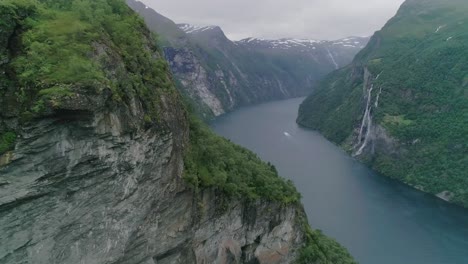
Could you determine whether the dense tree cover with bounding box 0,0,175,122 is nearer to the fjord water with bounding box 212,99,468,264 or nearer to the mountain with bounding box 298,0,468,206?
the fjord water with bounding box 212,99,468,264

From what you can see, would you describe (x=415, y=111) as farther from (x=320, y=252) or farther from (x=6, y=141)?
(x=6, y=141)

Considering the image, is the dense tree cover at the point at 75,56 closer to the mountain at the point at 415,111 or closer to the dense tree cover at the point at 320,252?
the dense tree cover at the point at 320,252

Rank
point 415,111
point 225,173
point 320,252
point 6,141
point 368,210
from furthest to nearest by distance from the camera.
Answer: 1. point 415,111
2. point 368,210
3. point 320,252
4. point 225,173
5. point 6,141

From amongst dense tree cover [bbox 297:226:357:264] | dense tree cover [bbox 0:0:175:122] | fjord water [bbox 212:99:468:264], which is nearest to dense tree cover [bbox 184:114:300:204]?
dense tree cover [bbox 297:226:357:264]

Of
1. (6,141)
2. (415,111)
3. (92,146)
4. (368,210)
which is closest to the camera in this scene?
(6,141)

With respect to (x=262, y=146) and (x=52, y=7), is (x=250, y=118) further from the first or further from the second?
(x=52, y=7)

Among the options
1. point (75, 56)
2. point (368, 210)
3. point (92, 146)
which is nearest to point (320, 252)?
point (92, 146)

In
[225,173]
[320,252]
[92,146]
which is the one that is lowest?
[320,252]
